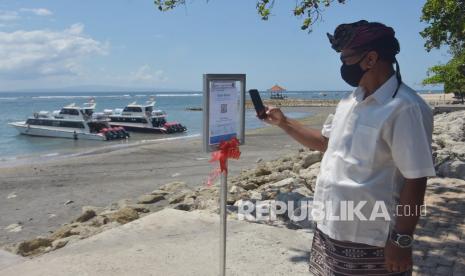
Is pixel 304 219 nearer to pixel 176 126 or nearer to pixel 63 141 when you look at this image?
pixel 63 141

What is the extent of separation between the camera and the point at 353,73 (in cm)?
230

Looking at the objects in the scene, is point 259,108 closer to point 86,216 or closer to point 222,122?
point 222,122

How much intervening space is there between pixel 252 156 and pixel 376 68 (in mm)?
16201

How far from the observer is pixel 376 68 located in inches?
87.6

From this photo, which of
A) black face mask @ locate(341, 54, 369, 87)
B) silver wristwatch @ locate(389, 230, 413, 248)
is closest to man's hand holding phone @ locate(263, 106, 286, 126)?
black face mask @ locate(341, 54, 369, 87)

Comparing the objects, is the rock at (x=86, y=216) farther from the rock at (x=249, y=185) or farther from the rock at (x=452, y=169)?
the rock at (x=452, y=169)

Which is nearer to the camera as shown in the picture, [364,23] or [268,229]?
[364,23]

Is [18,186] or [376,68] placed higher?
[376,68]

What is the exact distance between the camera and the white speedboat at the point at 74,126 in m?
30.7

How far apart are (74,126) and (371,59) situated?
103ft

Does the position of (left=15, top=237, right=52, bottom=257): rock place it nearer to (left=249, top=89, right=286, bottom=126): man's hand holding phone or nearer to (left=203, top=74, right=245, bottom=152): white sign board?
(left=203, top=74, right=245, bottom=152): white sign board

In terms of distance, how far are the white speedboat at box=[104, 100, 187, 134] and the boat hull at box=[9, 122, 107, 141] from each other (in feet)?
16.6

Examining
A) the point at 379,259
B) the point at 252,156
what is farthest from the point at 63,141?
the point at 379,259

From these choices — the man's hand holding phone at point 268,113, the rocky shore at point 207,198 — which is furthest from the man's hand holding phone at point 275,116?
the rocky shore at point 207,198
